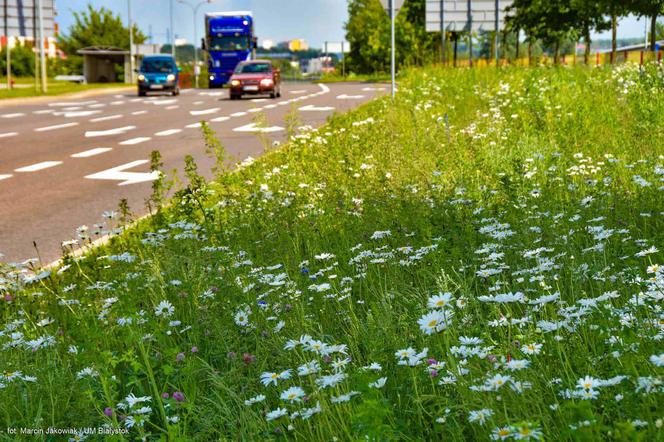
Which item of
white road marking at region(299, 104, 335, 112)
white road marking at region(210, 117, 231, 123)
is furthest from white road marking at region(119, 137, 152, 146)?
white road marking at region(299, 104, 335, 112)

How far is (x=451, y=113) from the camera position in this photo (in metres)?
17.1

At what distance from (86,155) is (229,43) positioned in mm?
37602

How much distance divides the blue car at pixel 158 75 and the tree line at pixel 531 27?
432 inches

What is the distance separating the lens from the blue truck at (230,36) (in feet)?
173

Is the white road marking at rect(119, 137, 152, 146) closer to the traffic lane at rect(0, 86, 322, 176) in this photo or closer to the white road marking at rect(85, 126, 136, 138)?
the traffic lane at rect(0, 86, 322, 176)

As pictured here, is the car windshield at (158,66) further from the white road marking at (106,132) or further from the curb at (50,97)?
the white road marking at (106,132)

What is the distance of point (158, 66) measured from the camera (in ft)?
146

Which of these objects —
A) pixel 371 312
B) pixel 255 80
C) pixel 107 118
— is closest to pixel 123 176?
pixel 371 312

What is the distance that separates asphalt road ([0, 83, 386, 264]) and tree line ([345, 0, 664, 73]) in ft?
23.9

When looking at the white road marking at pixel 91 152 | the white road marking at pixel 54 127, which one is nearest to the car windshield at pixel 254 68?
the white road marking at pixel 54 127

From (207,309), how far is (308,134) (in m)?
7.70

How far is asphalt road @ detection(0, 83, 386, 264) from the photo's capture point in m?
9.68

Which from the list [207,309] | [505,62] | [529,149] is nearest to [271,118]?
[505,62]

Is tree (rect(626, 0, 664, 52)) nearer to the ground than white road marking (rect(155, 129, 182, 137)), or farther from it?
farther from it
